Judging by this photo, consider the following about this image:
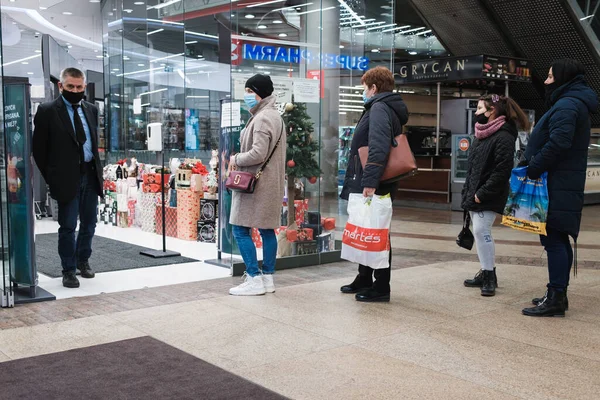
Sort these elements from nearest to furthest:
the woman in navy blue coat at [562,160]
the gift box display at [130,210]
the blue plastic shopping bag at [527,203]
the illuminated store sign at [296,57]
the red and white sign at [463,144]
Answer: the woman in navy blue coat at [562,160], the blue plastic shopping bag at [527,203], the illuminated store sign at [296,57], the gift box display at [130,210], the red and white sign at [463,144]

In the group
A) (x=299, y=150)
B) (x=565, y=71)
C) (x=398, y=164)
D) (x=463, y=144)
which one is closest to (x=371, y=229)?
(x=398, y=164)

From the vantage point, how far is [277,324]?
400 cm

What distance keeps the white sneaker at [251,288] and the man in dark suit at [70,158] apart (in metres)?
1.30

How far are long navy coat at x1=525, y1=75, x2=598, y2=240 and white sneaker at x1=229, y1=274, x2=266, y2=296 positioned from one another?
206 centimetres

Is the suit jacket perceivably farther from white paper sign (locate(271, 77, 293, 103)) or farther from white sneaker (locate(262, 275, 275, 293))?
white paper sign (locate(271, 77, 293, 103))

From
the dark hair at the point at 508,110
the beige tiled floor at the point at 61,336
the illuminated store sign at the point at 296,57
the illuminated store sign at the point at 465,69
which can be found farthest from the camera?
the illuminated store sign at the point at 465,69

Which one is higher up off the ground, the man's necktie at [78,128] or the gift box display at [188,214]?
→ the man's necktie at [78,128]

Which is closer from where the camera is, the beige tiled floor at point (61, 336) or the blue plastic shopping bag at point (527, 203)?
the beige tiled floor at point (61, 336)

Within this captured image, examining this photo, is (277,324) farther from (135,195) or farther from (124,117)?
(124,117)

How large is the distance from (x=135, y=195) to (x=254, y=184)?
4.69 m

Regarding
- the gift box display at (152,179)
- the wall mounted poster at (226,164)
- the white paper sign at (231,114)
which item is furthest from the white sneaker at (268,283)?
the gift box display at (152,179)

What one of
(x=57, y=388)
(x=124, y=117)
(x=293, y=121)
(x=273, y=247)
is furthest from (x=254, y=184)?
(x=124, y=117)

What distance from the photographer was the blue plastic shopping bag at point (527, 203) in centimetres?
424

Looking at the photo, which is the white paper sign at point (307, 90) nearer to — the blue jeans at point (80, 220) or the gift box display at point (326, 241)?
the gift box display at point (326, 241)
